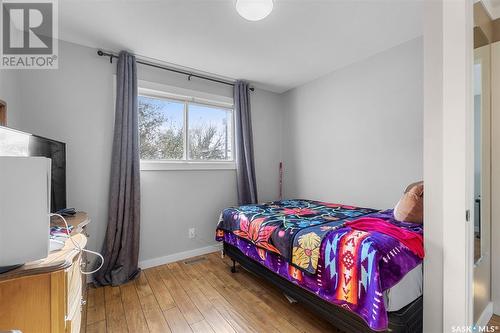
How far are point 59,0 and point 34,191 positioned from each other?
178cm

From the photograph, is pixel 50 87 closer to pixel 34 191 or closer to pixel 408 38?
pixel 34 191

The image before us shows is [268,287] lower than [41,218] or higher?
lower

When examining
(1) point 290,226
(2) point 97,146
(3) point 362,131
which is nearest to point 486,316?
(1) point 290,226

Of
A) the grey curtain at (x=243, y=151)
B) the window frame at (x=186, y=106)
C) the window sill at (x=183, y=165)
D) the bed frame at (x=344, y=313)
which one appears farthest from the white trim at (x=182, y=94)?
the bed frame at (x=344, y=313)

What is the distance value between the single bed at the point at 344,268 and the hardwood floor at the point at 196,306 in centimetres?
21

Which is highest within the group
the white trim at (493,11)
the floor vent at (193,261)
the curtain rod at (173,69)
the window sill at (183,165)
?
the curtain rod at (173,69)

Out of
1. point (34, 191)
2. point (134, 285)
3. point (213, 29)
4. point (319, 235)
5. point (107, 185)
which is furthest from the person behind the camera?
point (107, 185)

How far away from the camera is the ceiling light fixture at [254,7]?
65.1 inches

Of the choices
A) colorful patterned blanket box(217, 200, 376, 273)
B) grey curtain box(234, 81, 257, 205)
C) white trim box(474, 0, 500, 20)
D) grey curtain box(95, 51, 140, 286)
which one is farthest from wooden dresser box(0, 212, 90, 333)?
white trim box(474, 0, 500, 20)

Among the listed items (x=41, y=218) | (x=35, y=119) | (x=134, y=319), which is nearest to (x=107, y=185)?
(x=35, y=119)

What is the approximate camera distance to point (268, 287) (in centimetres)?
221

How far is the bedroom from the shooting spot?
4.06 ft

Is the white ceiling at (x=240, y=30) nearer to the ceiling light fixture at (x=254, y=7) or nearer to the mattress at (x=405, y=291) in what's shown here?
the ceiling light fixture at (x=254, y=7)

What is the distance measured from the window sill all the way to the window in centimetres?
7
